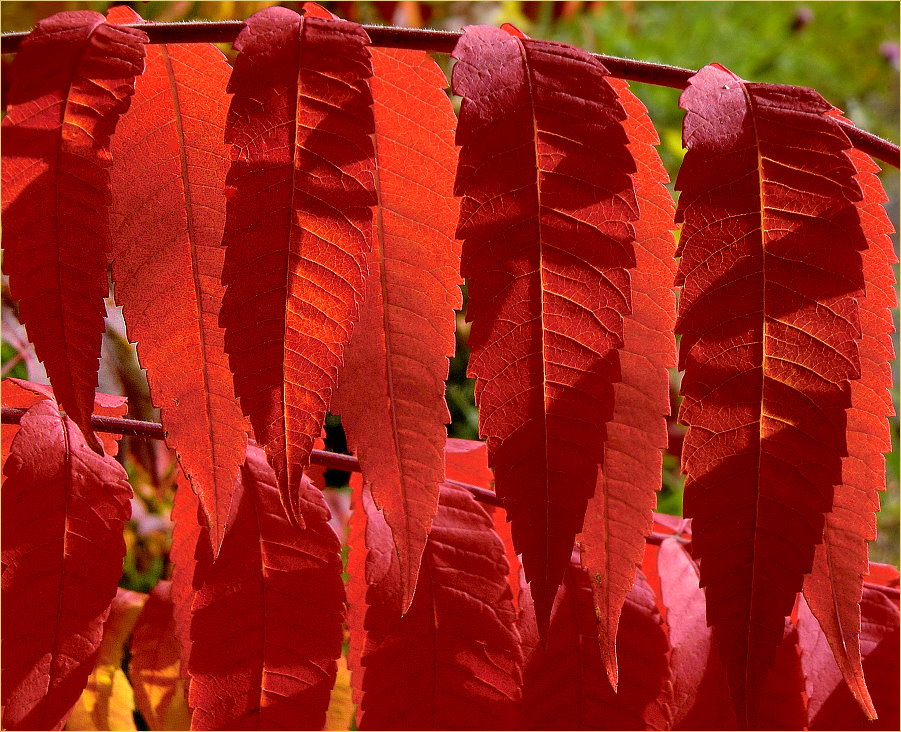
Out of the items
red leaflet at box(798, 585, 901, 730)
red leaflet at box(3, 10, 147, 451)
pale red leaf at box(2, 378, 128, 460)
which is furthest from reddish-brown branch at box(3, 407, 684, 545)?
red leaflet at box(798, 585, 901, 730)

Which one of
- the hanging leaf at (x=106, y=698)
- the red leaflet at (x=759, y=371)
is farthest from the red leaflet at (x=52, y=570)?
the red leaflet at (x=759, y=371)

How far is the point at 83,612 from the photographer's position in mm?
569

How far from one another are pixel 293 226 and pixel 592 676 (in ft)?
1.33

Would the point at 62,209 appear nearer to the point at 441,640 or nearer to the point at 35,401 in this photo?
the point at 35,401

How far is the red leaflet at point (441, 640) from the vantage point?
60cm

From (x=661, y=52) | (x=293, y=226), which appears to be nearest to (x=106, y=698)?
(x=293, y=226)

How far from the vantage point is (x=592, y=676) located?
631 millimetres

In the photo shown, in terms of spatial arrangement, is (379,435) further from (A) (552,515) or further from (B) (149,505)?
(B) (149,505)

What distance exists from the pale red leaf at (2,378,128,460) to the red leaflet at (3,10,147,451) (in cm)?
21

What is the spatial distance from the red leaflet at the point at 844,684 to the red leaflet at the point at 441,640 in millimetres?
243

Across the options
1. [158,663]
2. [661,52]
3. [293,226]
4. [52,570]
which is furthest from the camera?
[661,52]

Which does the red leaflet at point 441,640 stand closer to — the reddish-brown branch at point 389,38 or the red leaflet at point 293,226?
the red leaflet at point 293,226

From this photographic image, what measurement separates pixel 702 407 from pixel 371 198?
0.20 meters

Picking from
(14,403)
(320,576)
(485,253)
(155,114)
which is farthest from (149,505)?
(485,253)
